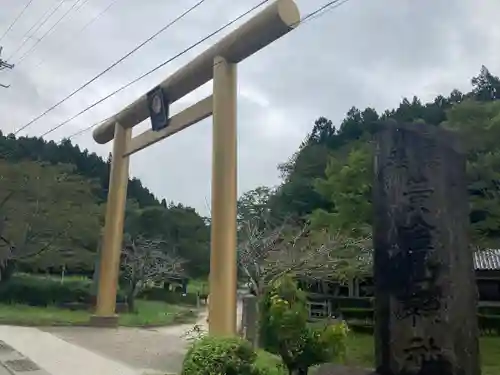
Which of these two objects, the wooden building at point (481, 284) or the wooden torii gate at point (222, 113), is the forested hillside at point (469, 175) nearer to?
the wooden torii gate at point (222, 113)

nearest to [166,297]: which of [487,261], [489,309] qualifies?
[487,261]

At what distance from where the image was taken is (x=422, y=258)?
3430 millimetres

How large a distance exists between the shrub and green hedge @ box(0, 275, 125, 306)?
19.2 meters

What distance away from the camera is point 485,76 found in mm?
23000

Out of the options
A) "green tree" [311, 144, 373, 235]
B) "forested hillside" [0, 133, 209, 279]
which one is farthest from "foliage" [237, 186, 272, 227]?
"green tree" [311, 144, 373, 235]

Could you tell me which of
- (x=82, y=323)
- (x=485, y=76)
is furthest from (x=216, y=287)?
(x=485, y=76)

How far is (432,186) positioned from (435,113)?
60.5ft

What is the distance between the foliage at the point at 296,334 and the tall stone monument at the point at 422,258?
1.32 m

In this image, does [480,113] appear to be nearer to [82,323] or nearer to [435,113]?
[435,113]

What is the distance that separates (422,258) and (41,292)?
23148 mm

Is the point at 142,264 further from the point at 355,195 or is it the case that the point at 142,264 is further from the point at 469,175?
the point at 469,175

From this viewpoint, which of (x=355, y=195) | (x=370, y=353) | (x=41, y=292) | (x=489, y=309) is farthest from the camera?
(x=41, y=292)

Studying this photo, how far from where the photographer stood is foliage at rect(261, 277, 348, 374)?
4738 millimetres

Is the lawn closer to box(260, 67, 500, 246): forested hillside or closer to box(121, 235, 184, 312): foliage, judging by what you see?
box(260, 67, 500, 246): forested hillside
